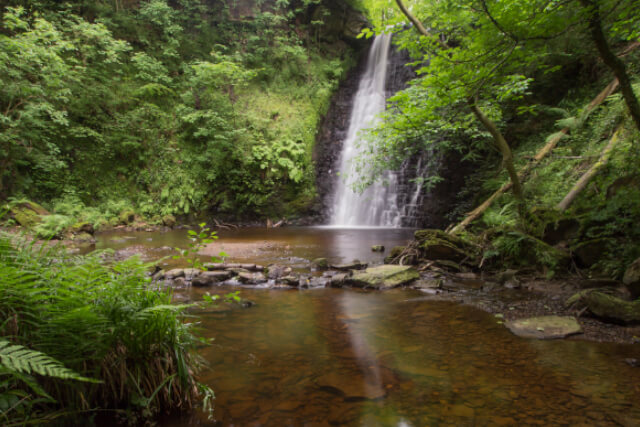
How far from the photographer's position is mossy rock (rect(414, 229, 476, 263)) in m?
6.76

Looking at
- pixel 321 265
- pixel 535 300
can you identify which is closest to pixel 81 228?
pixel 321 265

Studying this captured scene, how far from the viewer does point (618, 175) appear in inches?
224

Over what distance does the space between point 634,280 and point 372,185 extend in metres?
12.2

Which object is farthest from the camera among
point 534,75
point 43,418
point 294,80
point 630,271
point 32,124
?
point 294,80

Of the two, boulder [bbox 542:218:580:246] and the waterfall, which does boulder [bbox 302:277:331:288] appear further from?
the waterfall

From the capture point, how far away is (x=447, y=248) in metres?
6.84

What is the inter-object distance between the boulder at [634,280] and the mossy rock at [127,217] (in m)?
16.7

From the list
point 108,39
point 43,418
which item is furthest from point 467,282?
point 108,39

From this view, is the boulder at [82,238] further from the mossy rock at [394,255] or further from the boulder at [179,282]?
the mossy rock at [394,255]

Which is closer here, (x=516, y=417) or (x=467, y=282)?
(x=516, y=417)

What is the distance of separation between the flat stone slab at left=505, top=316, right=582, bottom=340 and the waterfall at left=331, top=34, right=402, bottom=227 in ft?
29.2

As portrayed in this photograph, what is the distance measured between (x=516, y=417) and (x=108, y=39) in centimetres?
1930

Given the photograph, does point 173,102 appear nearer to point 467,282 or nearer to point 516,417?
point 467,282

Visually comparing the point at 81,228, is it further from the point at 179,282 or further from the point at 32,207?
the point at 179,282
